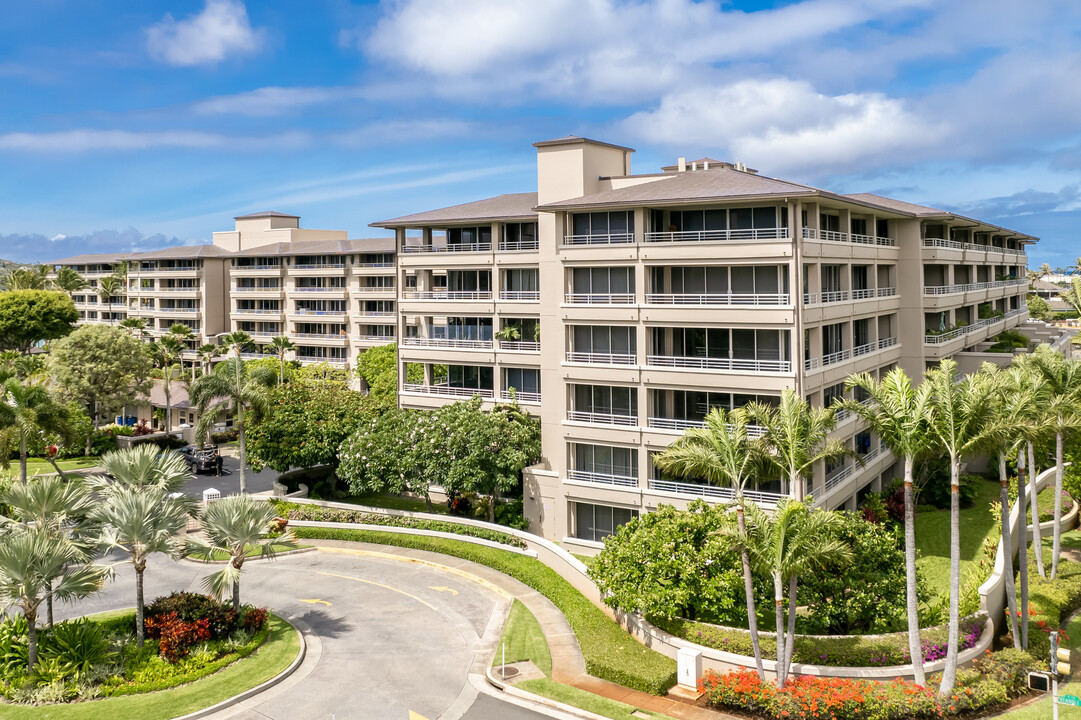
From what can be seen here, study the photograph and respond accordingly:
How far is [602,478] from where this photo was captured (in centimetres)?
4647

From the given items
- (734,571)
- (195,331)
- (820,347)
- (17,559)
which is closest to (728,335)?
(820,347)

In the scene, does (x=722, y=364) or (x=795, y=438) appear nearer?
(x=795, y=438)

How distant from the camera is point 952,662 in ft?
85.0

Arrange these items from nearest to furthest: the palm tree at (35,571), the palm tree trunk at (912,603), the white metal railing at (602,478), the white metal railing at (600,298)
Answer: the palm tree trunk at (912,603), the palm tree at (35,571), the white metal railing at (602,478), the white metal railing at (600,298)

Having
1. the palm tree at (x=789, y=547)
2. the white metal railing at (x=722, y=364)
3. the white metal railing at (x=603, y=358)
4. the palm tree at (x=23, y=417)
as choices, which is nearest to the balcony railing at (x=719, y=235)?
the white metal railing at (x=722, y=364)

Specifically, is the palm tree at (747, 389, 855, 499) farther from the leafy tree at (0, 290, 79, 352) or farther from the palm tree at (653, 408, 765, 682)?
the leafy tree at (0, 290, 79, 352)

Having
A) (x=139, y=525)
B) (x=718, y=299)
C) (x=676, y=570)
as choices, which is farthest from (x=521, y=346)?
(x=139, y=525)

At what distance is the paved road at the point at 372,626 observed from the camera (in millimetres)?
27328

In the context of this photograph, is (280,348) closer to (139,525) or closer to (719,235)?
(719,235)

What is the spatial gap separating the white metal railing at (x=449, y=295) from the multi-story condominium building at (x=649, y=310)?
10cm

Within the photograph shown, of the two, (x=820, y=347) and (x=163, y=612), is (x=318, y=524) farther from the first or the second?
(x=820, y=347)

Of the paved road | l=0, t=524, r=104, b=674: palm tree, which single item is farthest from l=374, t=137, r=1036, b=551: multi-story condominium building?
l=0, t=524, r=104, b=674: palm tree

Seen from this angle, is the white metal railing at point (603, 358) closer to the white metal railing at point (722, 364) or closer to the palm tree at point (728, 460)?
the white metal railing at point (722, 364)

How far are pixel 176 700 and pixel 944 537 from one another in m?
37.0
